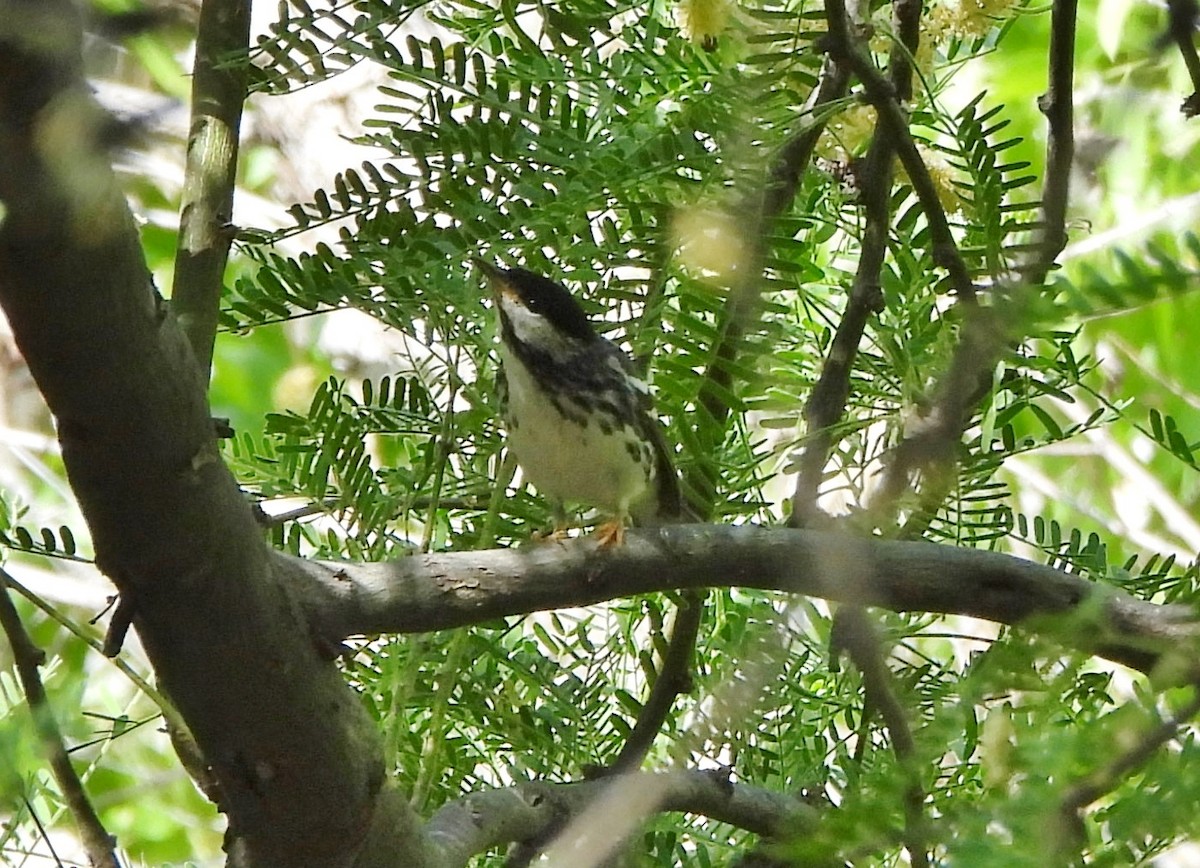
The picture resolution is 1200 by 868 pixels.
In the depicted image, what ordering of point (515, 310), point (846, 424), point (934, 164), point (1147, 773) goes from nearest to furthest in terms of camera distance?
point (1147, 773)
point (846, 424)
point (934, 164)
point (515, 310)

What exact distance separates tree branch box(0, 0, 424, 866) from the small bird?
45cm

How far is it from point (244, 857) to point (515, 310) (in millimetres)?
637

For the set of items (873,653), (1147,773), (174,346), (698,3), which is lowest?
(1147,773)

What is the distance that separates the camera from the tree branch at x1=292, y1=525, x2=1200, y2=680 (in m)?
0.82

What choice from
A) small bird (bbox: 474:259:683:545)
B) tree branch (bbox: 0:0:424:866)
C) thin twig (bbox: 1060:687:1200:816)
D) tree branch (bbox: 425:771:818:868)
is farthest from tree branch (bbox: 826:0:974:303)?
thin twig (bbox: 1060:687:1200:816)

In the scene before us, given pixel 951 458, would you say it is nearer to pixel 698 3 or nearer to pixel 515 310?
pixel 698 3

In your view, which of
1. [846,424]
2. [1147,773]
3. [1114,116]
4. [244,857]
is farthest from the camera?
[846,424]

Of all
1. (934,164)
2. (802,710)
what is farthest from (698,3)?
(802,710)

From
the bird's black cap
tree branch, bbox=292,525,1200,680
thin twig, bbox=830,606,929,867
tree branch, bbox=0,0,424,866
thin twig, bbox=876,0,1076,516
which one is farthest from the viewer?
the bird's black cap

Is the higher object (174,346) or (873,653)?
(873,653)

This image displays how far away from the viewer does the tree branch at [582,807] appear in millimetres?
913

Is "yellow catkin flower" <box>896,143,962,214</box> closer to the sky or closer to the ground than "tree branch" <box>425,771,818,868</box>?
closer to the sky

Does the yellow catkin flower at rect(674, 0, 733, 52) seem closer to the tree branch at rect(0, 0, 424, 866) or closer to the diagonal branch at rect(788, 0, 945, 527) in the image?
the diagonal branch at rect(788, 0, 945, 527)

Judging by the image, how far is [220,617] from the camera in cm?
68
